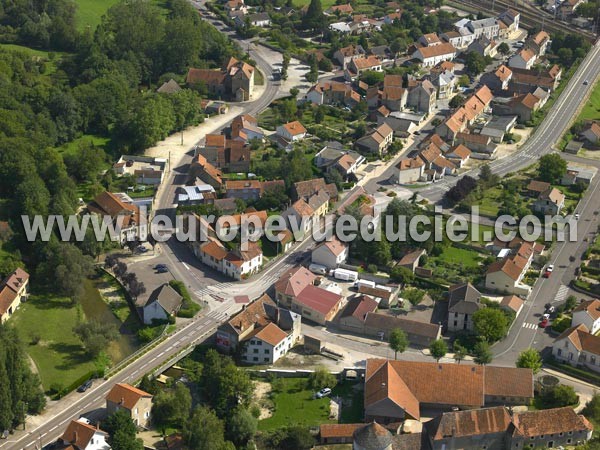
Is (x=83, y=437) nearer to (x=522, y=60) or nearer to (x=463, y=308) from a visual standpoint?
(x=463, y=308)

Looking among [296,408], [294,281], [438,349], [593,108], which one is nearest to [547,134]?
[593,108]

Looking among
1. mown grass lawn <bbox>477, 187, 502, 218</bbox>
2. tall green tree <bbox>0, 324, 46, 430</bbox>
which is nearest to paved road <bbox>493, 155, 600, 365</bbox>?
A: mown grass lawn <bbox>477, 187, 502, 218</bbox>

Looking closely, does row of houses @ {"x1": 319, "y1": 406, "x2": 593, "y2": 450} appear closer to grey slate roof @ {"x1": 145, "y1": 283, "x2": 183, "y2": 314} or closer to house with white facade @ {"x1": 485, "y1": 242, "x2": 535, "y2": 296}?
house with white facade @ {"x1": 485, "y1": 242, "x2": 535, "y2": 296}

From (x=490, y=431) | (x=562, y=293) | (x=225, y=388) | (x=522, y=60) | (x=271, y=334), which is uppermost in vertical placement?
(x=522, y=60)

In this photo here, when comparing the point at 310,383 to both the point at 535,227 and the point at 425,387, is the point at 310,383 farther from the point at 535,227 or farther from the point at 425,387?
the point at 535,227

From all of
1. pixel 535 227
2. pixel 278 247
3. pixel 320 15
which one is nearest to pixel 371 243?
pixel 278 247
